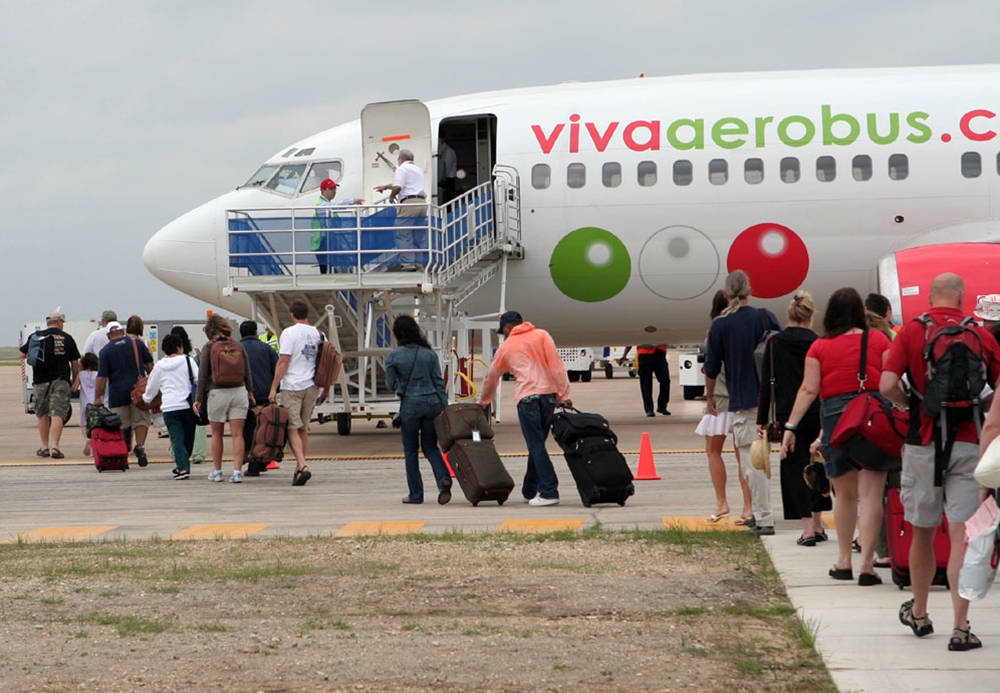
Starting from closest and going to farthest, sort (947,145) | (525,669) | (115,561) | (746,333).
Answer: (525,669) < (115,561) < (746,333) < (947,145)

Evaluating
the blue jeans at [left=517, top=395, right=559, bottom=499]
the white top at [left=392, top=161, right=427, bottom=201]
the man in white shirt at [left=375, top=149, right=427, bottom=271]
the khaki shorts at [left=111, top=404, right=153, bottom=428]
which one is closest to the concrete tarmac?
the blue jeans at [left=517, top=395, right=559, bottom=499]

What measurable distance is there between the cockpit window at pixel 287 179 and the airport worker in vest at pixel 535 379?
9.94m

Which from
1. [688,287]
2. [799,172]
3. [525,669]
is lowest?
[525,669]

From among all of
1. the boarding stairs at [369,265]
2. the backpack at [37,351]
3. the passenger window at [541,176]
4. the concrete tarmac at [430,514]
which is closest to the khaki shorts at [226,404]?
the concrete tarmac at [430,514]

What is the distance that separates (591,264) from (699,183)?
6.36ft

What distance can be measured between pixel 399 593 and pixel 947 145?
14.6 metres

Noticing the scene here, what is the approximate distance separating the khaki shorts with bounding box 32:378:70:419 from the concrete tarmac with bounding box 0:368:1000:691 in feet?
2.51

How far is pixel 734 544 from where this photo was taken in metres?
9.80

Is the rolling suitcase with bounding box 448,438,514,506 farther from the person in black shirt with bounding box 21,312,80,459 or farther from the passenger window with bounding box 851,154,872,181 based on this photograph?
the passenger window with bounding box 851,154,872,181

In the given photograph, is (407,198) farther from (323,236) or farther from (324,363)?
(324,363)

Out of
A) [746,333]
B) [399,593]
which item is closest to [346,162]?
[746,333]

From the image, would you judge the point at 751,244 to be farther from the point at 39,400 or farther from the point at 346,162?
the point at 39,400

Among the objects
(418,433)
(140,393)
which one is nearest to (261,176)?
(140,393)

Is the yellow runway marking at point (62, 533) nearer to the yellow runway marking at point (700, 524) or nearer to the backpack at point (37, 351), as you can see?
the yellow runway marking at point (700, 524)
